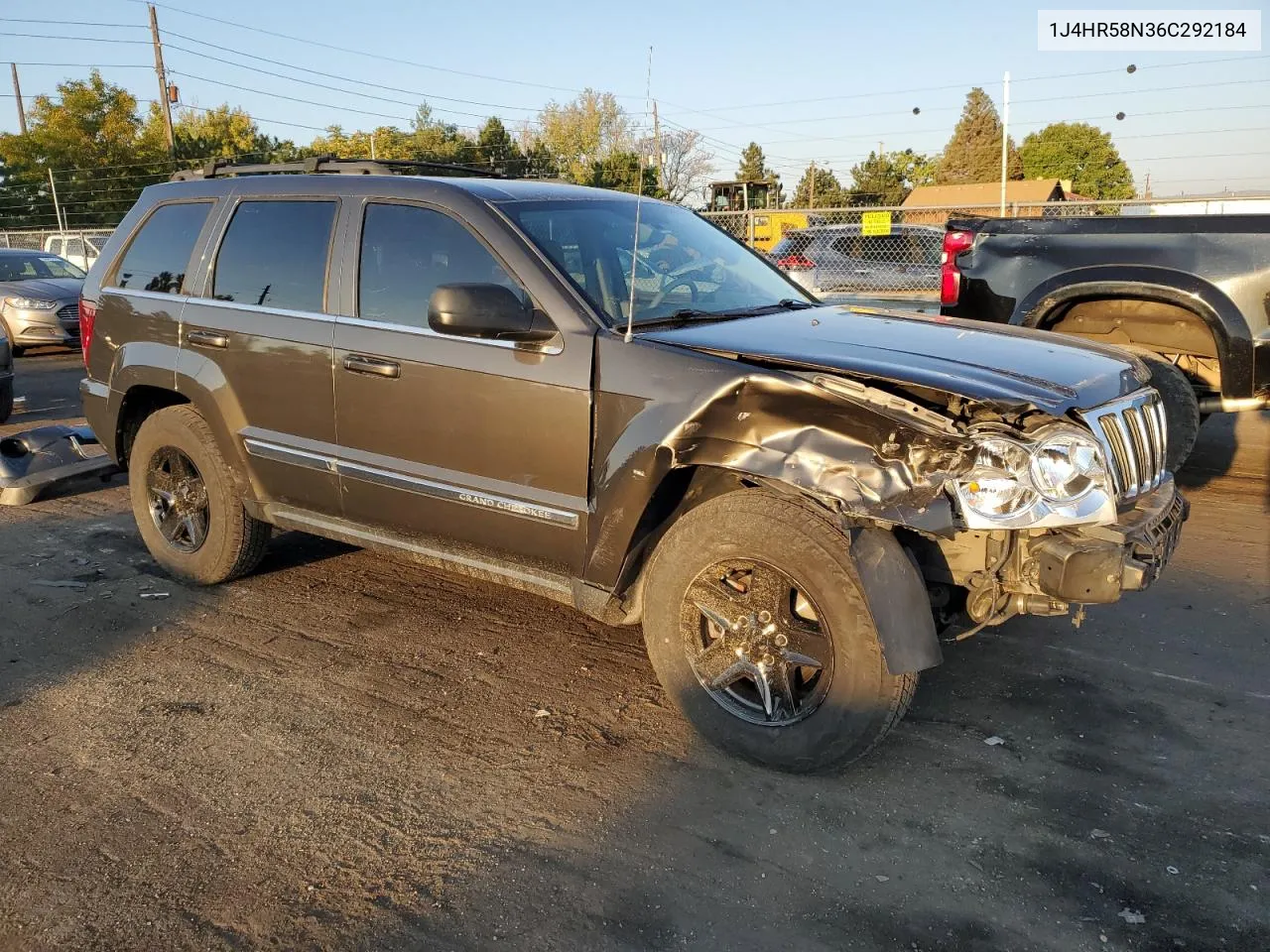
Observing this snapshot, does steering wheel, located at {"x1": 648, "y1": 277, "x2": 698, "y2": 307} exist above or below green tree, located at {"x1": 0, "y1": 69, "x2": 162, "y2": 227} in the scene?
below

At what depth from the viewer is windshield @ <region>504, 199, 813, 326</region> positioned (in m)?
3.89

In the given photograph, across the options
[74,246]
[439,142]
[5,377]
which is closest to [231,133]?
[439,142]

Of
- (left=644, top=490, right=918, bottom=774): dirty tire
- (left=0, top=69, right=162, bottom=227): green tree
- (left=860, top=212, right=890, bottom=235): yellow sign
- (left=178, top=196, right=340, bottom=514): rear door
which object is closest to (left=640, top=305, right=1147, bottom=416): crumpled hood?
(left=644, top=490, right=918, bottom=774): dirty tire

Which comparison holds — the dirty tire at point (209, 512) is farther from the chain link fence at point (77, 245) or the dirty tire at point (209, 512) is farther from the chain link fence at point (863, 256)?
the chain link fence at point (77, 245)

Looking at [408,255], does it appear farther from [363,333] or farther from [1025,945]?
[1025,945]

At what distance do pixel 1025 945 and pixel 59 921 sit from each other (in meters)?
2.50

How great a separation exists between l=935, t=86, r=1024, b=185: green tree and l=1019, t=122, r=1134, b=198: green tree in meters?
2.39

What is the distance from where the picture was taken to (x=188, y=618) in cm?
471

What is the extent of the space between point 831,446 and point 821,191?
6538 centimetres

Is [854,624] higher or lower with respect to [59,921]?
higher

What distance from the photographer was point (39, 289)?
48.6 ft

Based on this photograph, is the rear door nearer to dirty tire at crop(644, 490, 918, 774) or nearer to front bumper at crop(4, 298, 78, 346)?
dirty tire at crop(644, 490, 918, 774)

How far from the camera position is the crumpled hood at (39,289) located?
1472cm

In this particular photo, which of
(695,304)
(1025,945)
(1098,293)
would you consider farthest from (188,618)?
(1098,293)
